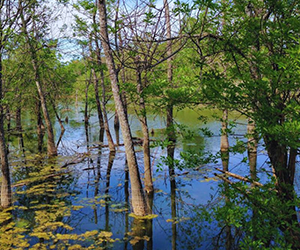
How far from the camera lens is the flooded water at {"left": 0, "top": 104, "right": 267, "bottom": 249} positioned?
28.7 ft

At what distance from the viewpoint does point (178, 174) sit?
48.5 feet

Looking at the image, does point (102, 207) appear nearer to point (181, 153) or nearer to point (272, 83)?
point (181, 153)

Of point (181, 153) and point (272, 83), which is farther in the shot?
point (181, 153)

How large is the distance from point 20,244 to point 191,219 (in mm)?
5548

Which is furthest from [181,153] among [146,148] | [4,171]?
[4,171]

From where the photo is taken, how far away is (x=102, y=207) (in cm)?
1121

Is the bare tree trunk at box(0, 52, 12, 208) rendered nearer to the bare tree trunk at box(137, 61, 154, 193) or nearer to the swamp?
the swamp

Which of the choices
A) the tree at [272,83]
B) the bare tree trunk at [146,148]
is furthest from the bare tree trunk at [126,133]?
the tree at [272,83]

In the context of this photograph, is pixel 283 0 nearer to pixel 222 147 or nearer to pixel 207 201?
pixel 207 201

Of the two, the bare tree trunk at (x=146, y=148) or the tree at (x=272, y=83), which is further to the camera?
the bare tree trunk at (x=146, y=148)

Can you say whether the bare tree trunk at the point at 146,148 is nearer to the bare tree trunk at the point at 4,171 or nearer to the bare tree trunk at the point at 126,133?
the bare tree trunk at the point at 126,133

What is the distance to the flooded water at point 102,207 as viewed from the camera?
874 centimetres

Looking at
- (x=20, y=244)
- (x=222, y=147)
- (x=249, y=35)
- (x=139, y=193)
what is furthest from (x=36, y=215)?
(x=222, y=147)

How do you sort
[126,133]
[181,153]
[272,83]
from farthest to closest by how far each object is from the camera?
1. [126,133]
2. [181,153]
3. [272,83]
